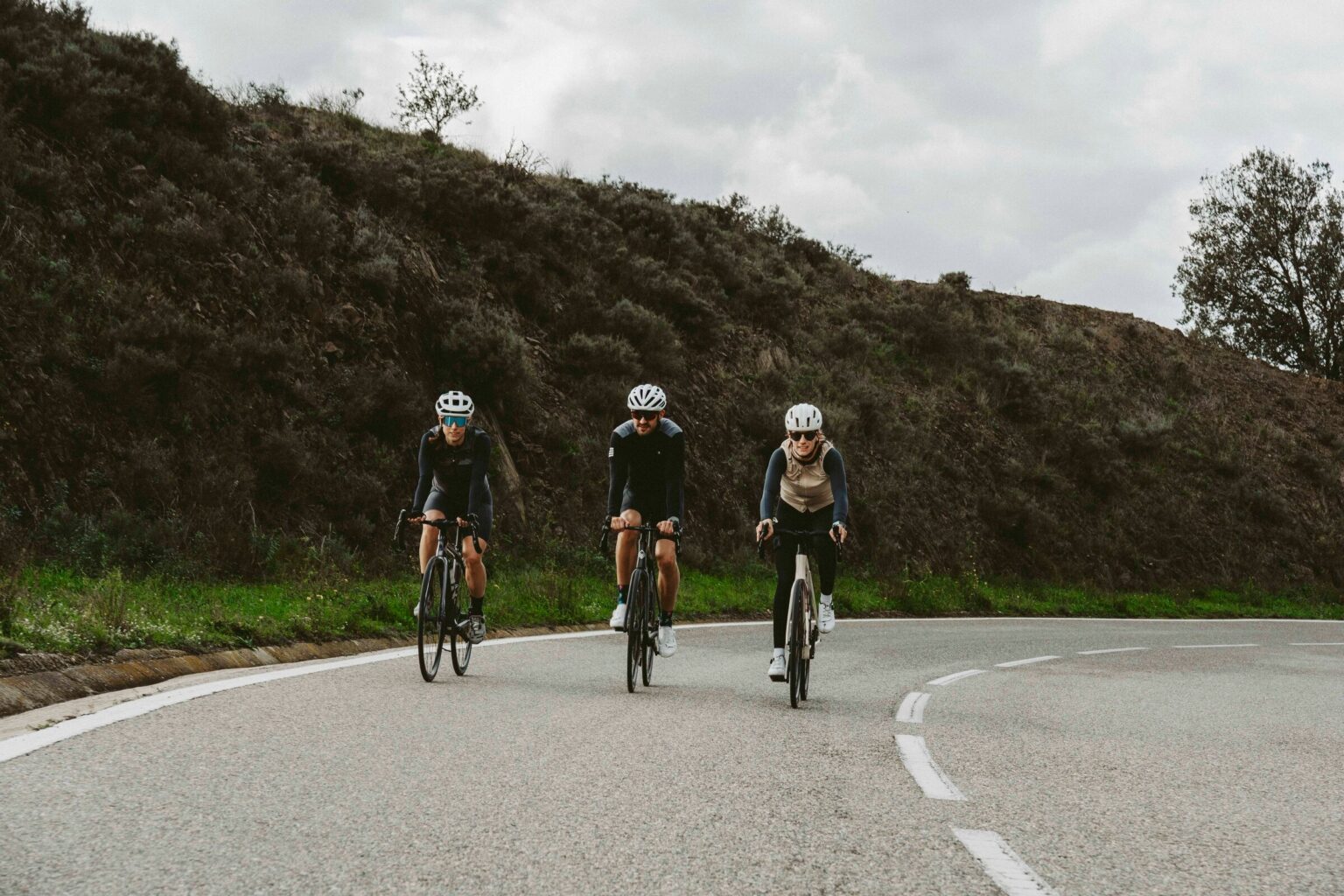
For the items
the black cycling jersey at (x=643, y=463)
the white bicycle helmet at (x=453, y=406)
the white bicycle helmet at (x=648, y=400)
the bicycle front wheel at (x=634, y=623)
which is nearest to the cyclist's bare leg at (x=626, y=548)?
the black cycling jersey at (x=643, y=463)

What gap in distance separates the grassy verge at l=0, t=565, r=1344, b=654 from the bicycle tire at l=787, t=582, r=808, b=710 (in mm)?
4335

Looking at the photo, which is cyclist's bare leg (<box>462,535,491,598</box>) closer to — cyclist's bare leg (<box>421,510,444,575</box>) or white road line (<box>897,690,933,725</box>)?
cyclist's bare leg (<box>421,510,444,575</box>)

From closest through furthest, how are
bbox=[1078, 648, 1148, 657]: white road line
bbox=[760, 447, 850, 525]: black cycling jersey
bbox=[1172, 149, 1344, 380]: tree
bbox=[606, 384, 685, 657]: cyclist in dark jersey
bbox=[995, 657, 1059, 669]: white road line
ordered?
bbox=[760, 447, 850, 525]: black cycling jersey
bbox=[606, 384, 685, 657]: cyclist in dark jersey
bbox=[995, 657, 1059, 669]: white road line
bbox=[1078, 648, 1148, 657]: white road line
bbox=[1172, 149, 1344, 380]: tree

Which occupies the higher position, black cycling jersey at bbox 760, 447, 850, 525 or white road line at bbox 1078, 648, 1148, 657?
black cycling jersey at bbox 760, 447, 850, 525

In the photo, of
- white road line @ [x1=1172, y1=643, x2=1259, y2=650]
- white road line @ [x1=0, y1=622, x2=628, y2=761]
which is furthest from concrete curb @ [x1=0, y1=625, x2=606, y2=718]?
white road line @ [x1=1172, y1=643, x2=1259, y2=650]

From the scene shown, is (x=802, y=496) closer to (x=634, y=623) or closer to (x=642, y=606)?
(x=642, y=606)

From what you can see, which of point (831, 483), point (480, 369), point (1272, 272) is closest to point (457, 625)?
point (831, 483)

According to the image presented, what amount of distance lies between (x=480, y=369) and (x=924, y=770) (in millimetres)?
16826

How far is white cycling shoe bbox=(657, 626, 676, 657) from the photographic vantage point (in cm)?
937

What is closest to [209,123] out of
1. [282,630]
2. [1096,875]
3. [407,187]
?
[407,187]

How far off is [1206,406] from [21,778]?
43.3 m

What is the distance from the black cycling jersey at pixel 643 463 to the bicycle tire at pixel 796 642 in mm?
1200

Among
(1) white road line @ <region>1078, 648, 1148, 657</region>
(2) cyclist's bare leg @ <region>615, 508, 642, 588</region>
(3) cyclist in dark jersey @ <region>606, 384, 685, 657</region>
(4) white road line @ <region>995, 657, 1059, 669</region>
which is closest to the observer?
(3) cyclist in dark jersey @ <region>606, 384, 685, 657</region>

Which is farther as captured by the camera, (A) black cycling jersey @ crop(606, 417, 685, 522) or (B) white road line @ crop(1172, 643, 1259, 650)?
(B) white road line @ crop(1172, 643, 1259, 650)
